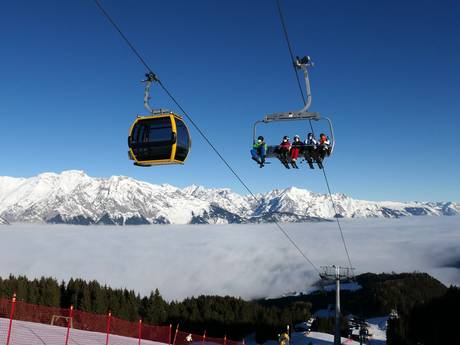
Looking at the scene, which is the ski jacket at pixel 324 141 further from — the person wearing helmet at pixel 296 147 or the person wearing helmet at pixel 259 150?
the person wearing helmet at pixel 259 150

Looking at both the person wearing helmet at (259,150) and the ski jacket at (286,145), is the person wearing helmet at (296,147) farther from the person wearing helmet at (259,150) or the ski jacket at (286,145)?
the person wearing helmet at (259,150)

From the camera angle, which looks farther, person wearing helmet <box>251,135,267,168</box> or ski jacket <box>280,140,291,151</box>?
person wearing helmet <box>251,135,267,168</box>

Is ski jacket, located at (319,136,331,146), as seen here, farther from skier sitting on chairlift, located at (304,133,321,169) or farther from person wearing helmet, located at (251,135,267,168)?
person wearing helmet, located at (251,135,267,168)

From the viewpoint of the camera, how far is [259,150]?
78.1ft

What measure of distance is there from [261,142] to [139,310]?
10911 centimetres

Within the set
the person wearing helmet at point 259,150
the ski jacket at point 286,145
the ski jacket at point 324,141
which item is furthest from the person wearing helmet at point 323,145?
the person wearing helmet at point 259,150

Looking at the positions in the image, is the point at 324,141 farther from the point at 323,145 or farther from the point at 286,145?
the point at 286,145

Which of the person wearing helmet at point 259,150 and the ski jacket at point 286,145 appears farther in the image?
the person wearing helmet at point 259,150

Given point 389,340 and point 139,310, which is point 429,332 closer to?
point 389,340

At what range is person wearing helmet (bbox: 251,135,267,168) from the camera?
77.9 ft

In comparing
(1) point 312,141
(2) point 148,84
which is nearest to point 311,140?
(1) point 312,141

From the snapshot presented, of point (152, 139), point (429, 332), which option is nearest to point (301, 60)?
point (152, 139)

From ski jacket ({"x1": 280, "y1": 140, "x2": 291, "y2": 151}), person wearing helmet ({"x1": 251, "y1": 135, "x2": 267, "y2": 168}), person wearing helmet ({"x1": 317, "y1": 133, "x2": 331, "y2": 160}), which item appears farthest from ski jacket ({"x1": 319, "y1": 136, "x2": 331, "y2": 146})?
person wearing helmet ({"x1": 251, "y1": 135, "x2": 267, "y2": 168})

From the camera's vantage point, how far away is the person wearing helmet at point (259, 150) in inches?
935
